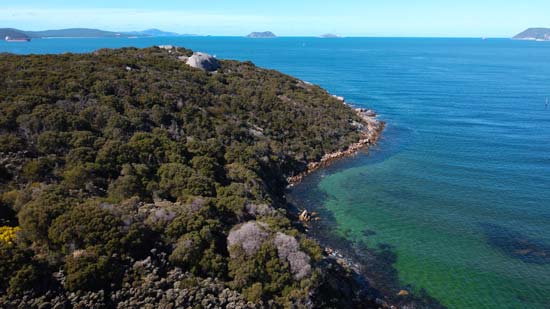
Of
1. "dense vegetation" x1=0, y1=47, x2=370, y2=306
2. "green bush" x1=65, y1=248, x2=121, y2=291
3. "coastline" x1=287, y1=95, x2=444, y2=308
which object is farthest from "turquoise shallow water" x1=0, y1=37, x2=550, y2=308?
"green bush" x1=65, y1=248, x2=121, y2=291

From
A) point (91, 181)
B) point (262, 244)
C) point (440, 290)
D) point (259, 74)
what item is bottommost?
point (440, 290)

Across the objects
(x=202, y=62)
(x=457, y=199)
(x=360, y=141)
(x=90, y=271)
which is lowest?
(x=457, y=199)

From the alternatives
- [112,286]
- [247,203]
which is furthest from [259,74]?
[112,286]

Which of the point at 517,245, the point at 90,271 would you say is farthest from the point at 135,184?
the point at 517,245

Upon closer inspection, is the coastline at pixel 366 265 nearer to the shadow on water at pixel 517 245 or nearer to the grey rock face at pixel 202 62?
the shadow on water at pixel 517 245

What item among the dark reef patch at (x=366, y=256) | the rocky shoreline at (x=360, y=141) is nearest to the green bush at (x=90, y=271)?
the dark reef patch at (x=366, y=256)

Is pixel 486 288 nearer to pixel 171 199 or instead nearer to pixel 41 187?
pixel 171 199

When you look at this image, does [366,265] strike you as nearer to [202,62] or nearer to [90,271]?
[90,271]
